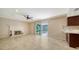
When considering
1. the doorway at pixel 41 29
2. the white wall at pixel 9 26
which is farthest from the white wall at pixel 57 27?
the white wall at pixel 9 26

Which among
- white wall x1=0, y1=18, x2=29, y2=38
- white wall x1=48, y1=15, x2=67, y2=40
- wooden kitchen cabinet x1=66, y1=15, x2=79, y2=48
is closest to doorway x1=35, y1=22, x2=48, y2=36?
white wall x1=48, y1=15, x2=67, y2=40

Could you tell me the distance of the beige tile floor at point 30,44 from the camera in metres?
1.63

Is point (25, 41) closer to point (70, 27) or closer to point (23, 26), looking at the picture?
point (23, 26)

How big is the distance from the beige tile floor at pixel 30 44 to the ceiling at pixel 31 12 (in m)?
0.39

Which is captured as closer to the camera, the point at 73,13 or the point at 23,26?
the point at 73,13

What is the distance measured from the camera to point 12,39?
167 centimetres

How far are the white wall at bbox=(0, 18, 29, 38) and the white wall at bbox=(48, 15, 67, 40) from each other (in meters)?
0.45

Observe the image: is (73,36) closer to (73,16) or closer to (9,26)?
(73,16)

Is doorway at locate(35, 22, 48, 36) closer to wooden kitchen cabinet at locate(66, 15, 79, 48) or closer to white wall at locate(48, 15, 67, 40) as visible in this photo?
white wall at locate(48, 15, 67, 40)

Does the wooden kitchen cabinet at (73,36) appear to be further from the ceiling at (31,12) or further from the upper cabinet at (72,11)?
the ceiling at (31,12)

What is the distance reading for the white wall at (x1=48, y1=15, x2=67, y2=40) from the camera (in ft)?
5.40
